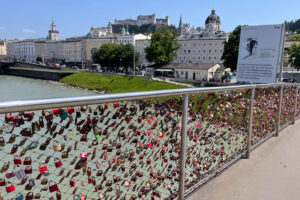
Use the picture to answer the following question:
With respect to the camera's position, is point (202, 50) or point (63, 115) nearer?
point (63, 115)

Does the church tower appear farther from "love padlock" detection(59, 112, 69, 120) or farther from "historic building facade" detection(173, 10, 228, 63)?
"love padlock" detection(59, 112, 69, 120)

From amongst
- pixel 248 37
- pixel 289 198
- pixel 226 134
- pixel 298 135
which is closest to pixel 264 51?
pixel 248 37

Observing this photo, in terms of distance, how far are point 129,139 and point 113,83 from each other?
44.9 m

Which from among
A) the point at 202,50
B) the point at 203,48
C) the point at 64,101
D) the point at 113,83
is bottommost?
the point at 113,83

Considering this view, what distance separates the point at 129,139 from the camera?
7.09 ft

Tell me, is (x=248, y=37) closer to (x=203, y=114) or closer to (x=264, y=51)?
(x=264, y=51)

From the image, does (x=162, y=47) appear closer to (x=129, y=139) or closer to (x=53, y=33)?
(x=129, y=139)

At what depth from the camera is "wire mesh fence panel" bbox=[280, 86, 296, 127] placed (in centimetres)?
576

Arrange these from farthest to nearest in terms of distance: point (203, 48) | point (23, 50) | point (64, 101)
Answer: point (23, 50) → point (203, 48) → point (64, 101)

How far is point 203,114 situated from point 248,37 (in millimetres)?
11908

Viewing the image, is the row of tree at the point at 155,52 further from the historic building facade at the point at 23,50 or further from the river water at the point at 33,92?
the historic building facade at the point at 23,50

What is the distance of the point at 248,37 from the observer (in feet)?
44.6

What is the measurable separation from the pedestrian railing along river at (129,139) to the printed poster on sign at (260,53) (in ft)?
29.4

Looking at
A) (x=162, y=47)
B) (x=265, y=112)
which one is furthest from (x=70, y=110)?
(x=162, y=47)
